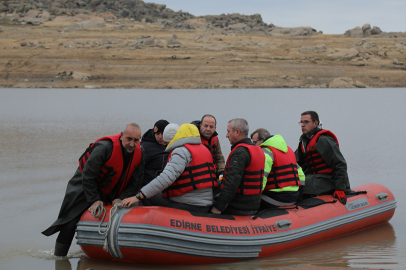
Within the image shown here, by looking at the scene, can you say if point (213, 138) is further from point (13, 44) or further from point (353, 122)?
point (13, 44)

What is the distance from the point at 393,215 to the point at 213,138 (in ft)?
8.42

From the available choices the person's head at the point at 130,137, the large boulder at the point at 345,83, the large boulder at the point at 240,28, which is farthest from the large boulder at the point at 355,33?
the person's head at the point at 130,137

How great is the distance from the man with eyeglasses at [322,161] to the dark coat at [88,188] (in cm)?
197

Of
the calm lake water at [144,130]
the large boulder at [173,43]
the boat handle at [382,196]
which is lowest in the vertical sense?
the calm lake water at [144,130]

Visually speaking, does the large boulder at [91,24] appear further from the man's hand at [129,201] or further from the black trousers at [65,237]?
the man's hand at [129,201]

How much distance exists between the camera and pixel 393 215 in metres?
5.47

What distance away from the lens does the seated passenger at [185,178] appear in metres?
3.62

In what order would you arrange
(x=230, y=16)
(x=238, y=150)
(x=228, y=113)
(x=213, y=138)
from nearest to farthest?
1. (x=238, y=150)
2. (x=213, y=138)
3. (x=228, y=113)
4. (x=230, y=16)

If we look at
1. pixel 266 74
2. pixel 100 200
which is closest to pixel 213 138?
pixel 100 200

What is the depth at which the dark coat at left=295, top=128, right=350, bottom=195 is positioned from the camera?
15.5 feet

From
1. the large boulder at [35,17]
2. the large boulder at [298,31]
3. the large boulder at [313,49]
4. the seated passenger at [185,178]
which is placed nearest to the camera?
the seated passenger at [185,178]

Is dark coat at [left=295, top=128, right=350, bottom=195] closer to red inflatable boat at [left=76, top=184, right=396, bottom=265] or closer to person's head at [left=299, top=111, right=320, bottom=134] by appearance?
person's head at [left=299, top=111, right=320, bottom=134]

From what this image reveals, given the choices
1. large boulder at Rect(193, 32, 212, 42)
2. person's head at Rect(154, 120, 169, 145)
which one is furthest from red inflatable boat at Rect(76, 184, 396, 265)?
large boulder at Rect(193, 32, 212, 42)

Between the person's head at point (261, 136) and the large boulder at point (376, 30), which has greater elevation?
the large boulder at point (376, 30)
